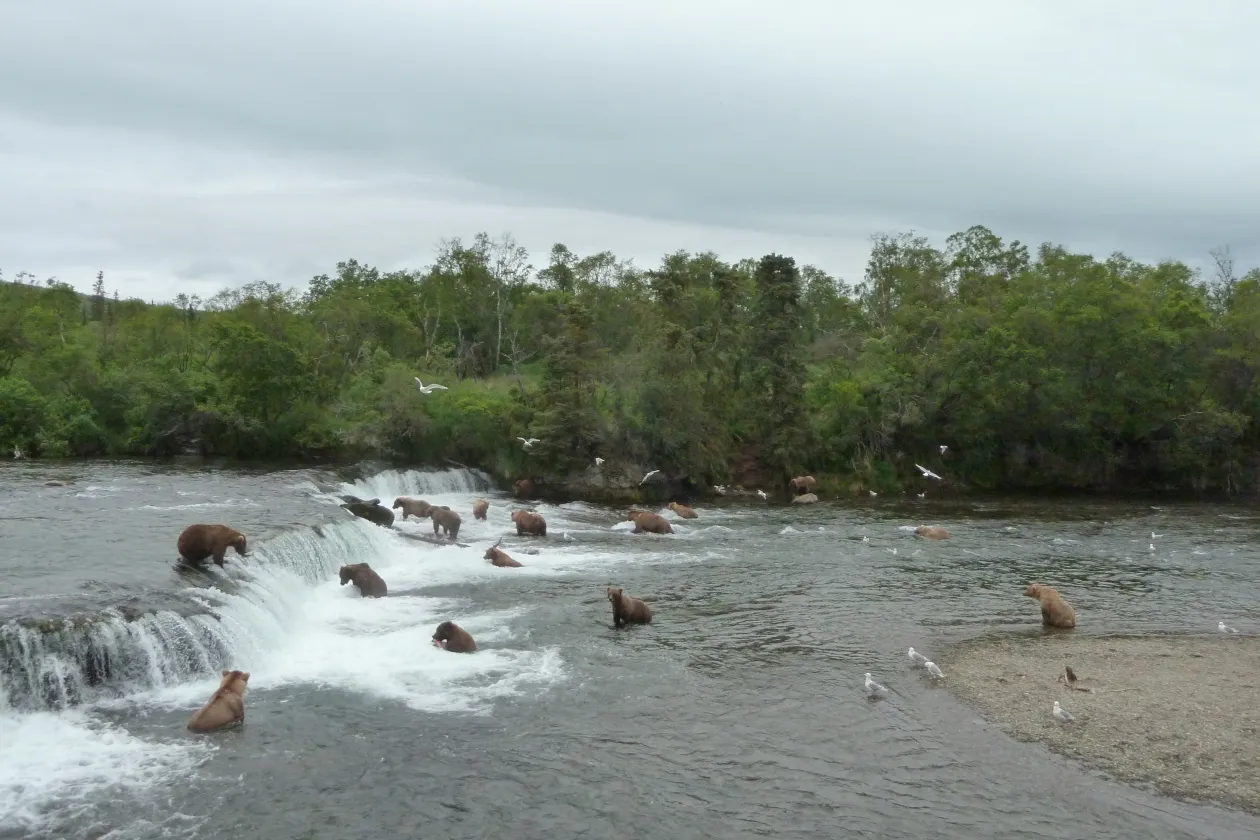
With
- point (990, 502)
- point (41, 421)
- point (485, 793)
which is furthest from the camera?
point (41, 421)

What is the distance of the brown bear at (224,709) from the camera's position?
13.2 m

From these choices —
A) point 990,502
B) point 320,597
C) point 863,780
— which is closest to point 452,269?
point 990,502

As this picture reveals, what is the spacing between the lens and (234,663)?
52.9ft

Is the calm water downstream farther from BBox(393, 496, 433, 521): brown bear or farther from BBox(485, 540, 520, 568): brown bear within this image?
BBox(393, 496, 433, 521): brown bear

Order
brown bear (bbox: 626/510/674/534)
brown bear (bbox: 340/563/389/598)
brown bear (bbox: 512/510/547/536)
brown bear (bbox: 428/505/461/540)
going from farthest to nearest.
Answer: brown bear (bbox: 626/510/674/534) → brown bear (bbox: 512/510/547/536) → brown bear (bbox: 428/505/461/540) → brown bear (bbox: 340/563/389/598)

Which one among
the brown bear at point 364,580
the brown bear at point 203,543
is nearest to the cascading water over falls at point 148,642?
the brown bear at point 203,543

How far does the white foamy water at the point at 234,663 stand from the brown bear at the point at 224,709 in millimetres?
257

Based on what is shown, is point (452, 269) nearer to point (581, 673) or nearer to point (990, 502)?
point (990, 502)

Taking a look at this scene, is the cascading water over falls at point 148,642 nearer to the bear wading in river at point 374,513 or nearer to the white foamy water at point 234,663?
the white foamy water at point 234,663

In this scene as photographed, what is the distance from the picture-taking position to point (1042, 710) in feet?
48.2

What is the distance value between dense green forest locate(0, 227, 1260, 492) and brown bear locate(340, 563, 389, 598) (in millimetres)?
22261

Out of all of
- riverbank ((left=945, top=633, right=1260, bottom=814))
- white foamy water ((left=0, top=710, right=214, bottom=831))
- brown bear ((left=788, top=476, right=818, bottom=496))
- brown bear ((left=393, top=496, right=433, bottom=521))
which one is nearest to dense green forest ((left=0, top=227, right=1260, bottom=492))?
brown bear ((left=788, top=476, right=818, bottom=496))

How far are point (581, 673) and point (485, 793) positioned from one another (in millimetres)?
4787

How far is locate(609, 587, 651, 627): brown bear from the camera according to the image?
19.6 meters
